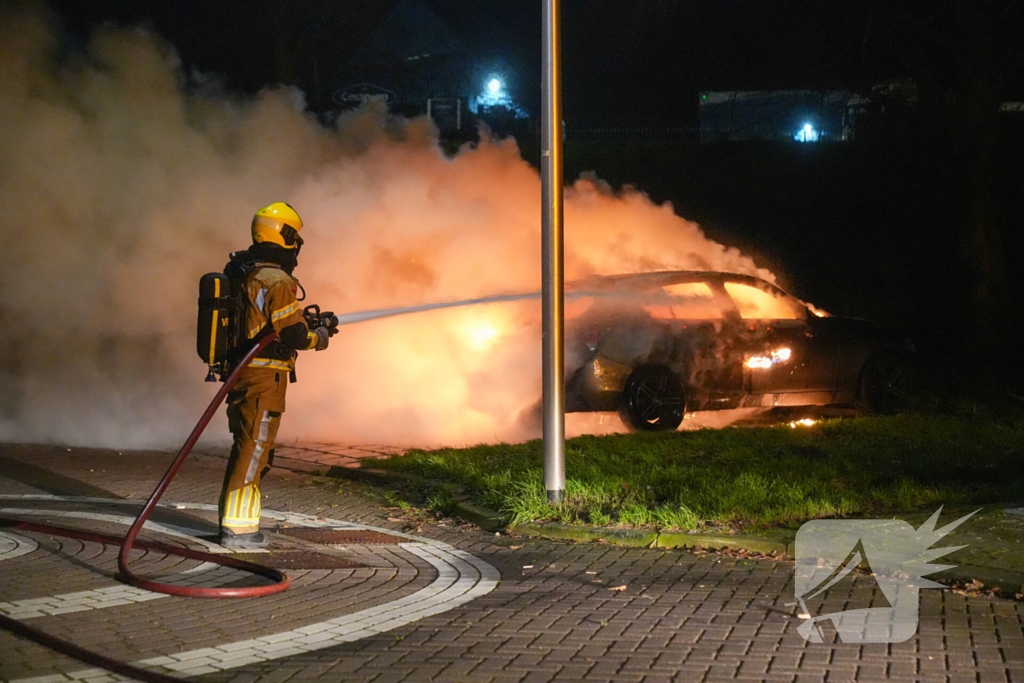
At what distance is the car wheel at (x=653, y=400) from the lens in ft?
34.1

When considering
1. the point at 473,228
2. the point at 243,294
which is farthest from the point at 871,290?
the point at 243,294

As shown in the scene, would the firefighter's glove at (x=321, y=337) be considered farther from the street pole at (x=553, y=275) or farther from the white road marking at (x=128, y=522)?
the street pole at (x=553, y=275)

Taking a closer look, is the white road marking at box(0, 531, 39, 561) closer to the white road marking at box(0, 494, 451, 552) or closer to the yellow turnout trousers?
the white road marking at box(0, 494, 451, 552)

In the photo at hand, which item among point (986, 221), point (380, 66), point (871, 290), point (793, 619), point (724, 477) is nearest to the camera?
point (793, 619)

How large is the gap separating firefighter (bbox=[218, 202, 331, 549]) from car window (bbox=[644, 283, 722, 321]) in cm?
480

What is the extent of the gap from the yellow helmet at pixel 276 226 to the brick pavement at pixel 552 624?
6.42 feet

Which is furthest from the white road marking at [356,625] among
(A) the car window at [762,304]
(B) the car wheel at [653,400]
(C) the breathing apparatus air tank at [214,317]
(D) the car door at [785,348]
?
(A) the car window at [762,304]

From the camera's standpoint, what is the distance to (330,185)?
11492mm

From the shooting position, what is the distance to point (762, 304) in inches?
446

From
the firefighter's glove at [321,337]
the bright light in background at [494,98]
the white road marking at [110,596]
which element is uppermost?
the bright light in background at [494,98]

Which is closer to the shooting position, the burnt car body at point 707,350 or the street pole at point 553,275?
the street pole at point 553,275

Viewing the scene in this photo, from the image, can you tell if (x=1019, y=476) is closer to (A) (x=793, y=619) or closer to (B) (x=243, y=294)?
(A) (x=793, y=619)

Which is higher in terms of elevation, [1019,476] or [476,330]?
[476,330]

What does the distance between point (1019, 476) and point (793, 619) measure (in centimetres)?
444
